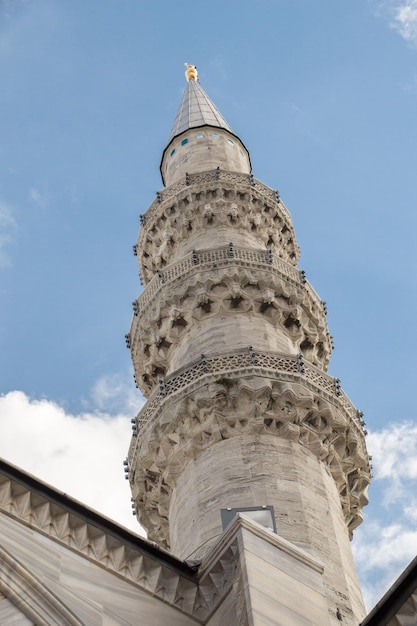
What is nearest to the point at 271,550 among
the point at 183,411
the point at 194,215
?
the point at 183,411

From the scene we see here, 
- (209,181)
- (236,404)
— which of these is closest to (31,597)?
(236,404)

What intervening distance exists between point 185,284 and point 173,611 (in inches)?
Answer: 369

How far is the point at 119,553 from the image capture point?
9047mm

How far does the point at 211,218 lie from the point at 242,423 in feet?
22.6

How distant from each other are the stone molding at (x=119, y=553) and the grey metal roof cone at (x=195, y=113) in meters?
17.7

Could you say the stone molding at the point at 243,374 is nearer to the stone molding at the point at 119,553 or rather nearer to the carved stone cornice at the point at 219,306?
the carved stone cornice at the point at 219,306

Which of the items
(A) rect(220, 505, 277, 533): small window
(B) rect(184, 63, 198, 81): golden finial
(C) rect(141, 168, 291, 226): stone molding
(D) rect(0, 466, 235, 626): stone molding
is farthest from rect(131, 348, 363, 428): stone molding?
(B) rect(184, 63, 198, 81): golden finial

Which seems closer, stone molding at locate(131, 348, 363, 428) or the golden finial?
stone molding at locate(131, 348, 363, 428)

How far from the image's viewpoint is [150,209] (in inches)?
869

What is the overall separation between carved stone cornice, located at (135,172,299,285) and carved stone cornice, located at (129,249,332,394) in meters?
2.34

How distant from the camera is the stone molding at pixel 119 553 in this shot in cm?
885

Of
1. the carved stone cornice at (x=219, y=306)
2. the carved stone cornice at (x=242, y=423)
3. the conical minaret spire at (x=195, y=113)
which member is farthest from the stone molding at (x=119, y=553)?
the conical minaret spire at (x=195, y=113)

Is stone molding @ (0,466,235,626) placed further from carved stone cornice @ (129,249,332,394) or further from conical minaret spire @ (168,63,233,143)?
conical minaret spire @ (168,63,233,143)

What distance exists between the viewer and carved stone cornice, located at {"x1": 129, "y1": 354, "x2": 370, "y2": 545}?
1458 centimetres
